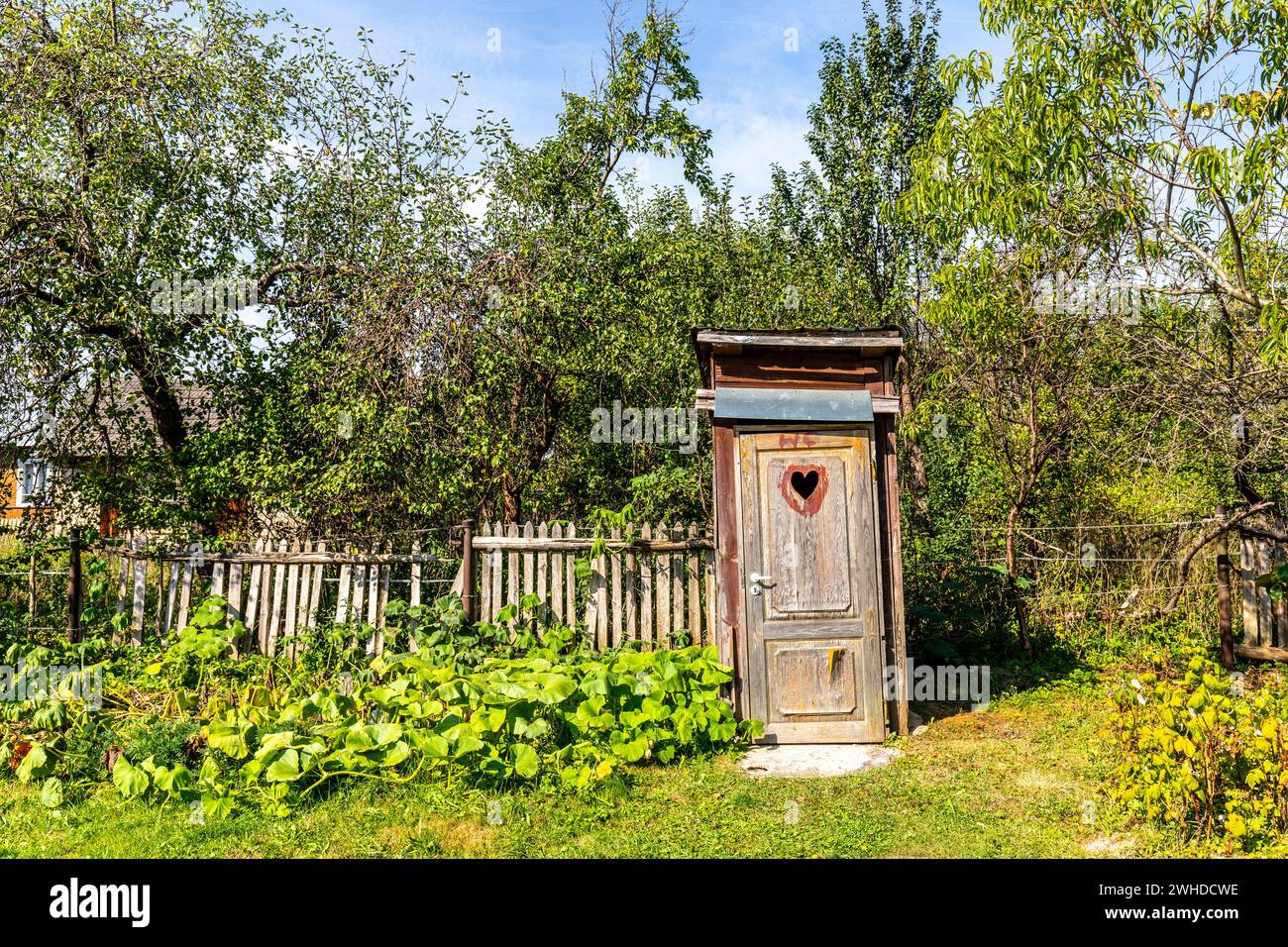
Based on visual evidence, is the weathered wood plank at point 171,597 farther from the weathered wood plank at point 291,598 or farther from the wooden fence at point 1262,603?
the wooden fence at point 1262,603

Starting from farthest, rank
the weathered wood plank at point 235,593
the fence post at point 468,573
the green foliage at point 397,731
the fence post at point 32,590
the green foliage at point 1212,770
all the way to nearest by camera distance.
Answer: the fence post at point 32,590, the weathered wood plank at point 235,593, the fence post at point 468,573, the green foliage at point 397,731, the green foliage at point 1212,770

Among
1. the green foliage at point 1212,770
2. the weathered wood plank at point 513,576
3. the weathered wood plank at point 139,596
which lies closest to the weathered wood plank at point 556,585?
the weathered wood plank at point 513,576

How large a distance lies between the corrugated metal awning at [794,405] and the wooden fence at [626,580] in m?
1.24

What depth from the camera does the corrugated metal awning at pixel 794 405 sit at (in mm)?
6836

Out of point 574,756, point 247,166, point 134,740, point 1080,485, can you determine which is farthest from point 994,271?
point 247,166

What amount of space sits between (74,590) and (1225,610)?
10369mm

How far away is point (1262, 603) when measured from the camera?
8.40 meters

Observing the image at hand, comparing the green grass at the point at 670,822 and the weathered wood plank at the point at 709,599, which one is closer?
the green grass at the point at 670,822

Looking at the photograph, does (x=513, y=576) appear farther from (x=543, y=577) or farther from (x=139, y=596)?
(x=139, y=596)

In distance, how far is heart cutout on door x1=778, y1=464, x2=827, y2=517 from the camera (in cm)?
687

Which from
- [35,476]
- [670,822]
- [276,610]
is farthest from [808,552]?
[35,476]

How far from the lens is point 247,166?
10.6 m

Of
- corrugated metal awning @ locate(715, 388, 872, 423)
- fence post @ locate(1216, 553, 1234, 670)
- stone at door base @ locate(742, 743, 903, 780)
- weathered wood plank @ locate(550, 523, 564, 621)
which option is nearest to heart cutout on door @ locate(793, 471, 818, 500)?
corrugated metal awning @ locate(715, 388, 872, 423)

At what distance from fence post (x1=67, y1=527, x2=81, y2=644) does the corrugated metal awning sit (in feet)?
19.8
